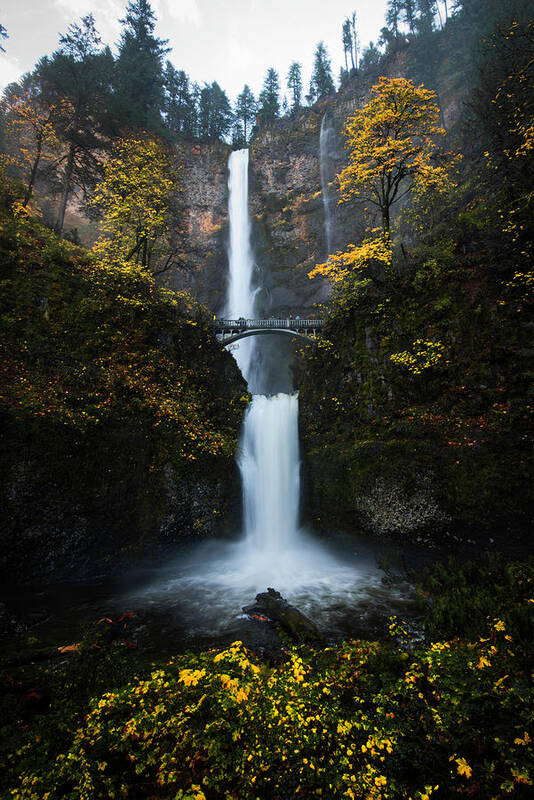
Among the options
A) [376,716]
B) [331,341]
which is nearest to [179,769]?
[376,716]

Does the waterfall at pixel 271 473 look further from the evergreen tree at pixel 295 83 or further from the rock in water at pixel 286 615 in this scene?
the evergreen tree at pixel 295 83

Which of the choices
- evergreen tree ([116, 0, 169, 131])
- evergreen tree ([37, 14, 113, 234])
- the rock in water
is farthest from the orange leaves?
evergreen tree ([116, 0, 169, 131])

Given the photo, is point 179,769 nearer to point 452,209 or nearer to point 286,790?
point 286,790

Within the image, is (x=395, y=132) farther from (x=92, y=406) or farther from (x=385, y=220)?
(x=92, y=406)

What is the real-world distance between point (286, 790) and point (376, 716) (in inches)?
43.4

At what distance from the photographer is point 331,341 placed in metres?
13.5

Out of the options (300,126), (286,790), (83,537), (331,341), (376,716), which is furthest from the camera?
(300,126)

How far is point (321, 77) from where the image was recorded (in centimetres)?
4388

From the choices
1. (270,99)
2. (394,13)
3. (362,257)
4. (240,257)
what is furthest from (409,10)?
(362,257)

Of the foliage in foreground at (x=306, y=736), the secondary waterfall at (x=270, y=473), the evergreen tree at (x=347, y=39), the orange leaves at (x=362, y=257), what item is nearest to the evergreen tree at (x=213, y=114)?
the evergreen tree at (x=347, y=39)

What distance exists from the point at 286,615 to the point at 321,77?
207 feet

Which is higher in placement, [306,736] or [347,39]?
[347,39]

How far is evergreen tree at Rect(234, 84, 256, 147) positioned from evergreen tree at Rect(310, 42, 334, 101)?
9.25 m

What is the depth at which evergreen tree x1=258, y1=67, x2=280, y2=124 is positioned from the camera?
130 feet
